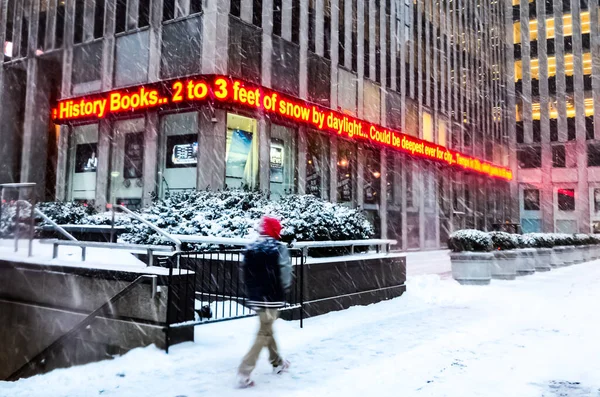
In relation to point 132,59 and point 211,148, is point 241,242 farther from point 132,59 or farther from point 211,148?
point 132,59

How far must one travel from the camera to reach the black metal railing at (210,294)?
6.91m

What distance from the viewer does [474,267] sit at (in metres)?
14.9

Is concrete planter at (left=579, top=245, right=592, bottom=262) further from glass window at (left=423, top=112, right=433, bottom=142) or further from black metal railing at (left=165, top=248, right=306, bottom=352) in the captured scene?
black metal railing at (left=165, top=248, right=306, bottom=352)

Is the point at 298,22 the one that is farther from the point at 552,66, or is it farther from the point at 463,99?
the point at 552,66

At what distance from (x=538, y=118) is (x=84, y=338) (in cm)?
5664

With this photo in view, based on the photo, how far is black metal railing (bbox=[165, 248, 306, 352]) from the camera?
6910 mm

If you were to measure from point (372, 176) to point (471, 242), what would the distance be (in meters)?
13.5

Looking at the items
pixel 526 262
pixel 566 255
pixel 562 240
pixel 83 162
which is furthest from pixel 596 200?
pixel 83 162

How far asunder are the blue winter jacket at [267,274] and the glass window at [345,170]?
64.2 ft

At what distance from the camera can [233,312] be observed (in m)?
8.54

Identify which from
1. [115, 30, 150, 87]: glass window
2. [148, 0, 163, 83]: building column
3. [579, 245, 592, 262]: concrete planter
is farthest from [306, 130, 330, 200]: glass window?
[579, 245, 592, 262]: concrete planter

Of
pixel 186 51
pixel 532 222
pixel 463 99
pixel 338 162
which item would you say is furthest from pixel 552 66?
pixel 186 51

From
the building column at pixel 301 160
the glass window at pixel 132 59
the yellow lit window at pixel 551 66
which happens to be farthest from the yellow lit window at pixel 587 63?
the glass window at pixel 132 59

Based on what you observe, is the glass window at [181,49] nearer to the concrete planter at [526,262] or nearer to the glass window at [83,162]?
the glass window at [83,162]
